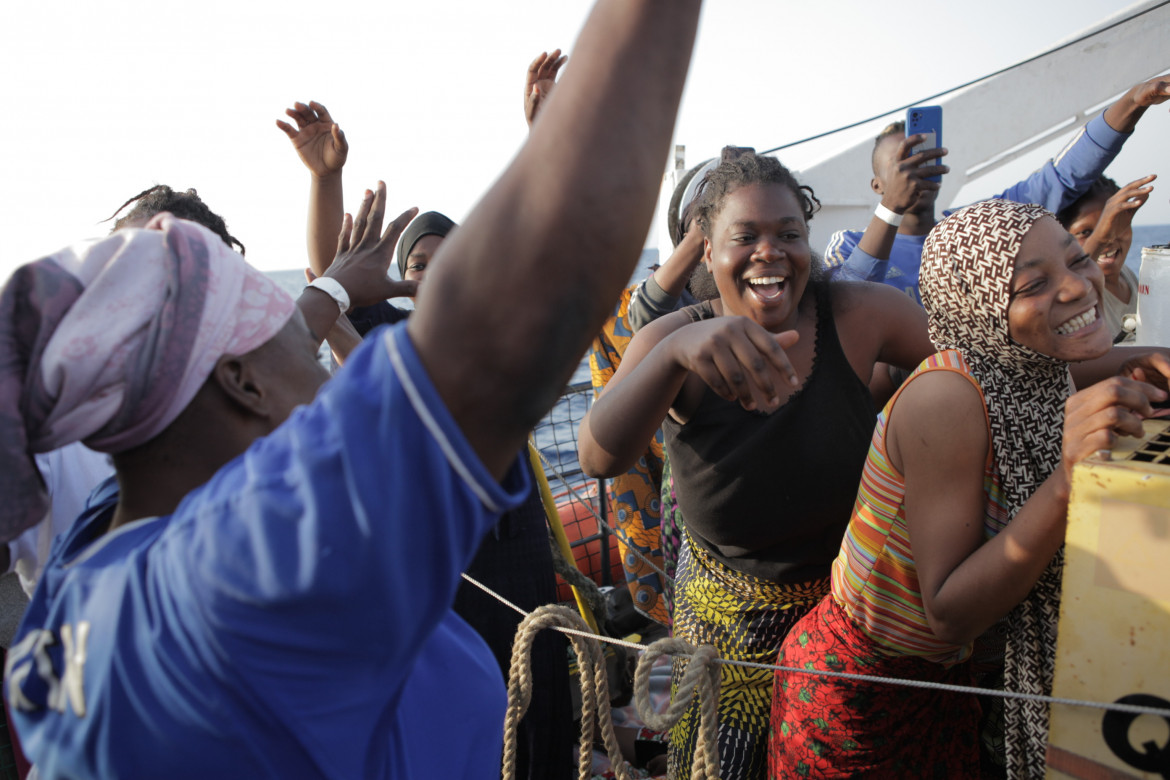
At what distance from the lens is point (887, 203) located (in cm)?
281

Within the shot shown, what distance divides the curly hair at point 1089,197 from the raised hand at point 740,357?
319cm

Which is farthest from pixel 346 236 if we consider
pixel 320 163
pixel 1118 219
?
pixel 1118 219

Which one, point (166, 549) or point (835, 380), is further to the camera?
point (835, 380)

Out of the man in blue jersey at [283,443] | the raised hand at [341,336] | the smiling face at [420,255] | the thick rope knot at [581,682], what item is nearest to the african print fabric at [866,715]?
the thick rope knot at [581,682]

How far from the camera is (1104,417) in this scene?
1.17 meters

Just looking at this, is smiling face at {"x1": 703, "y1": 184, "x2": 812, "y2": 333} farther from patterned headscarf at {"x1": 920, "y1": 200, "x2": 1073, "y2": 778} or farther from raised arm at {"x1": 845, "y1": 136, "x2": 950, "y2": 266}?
raised arm at {"x1": 845, "y1": 136, "x2": 950, "y2": 266}

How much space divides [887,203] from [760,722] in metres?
2.00

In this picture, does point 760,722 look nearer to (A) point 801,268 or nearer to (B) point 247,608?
(A) point 801,268

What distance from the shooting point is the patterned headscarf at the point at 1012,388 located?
1.48 metres

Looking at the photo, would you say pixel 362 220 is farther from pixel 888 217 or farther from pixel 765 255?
pixel 888 217

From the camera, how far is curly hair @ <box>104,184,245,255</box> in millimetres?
2256

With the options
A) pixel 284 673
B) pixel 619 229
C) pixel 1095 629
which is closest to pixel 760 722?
pixel 1095 629

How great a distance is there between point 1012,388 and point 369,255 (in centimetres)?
167

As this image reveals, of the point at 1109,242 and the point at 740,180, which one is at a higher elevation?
the point at 740,180
